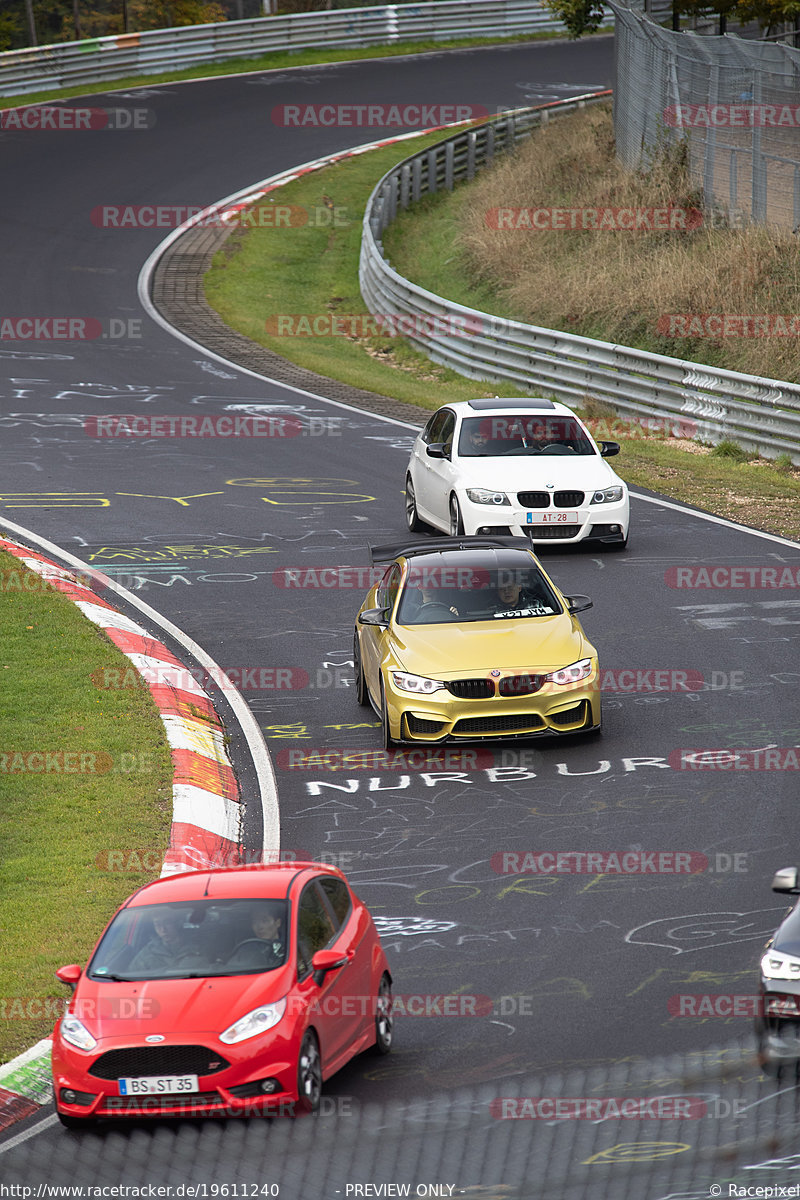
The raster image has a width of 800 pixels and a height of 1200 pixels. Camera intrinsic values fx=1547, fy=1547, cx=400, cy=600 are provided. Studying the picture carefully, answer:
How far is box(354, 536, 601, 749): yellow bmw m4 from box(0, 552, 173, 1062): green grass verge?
208 cm

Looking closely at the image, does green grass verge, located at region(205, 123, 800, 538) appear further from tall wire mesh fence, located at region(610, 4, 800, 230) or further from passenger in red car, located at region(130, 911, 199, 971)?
passenger in red car, located at region(130, 911, 199, 971)

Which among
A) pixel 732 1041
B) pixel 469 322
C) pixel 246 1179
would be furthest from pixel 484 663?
pixel 469 322

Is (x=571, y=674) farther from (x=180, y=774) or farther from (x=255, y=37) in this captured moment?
(x=255, y=37)

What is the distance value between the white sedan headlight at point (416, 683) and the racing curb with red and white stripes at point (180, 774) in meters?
1.36

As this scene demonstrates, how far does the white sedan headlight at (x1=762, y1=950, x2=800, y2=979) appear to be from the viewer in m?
7.17

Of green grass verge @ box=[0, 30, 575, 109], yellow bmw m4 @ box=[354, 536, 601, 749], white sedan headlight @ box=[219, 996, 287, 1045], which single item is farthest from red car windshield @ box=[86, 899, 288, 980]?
green grass verge @ box=[0, 30, 575, 109]

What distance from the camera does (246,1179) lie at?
6.68 m

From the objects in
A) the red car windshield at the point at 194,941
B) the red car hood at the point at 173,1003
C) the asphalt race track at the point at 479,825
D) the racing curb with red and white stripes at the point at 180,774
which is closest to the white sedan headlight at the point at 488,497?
the asphalt race track at the point at 479,825

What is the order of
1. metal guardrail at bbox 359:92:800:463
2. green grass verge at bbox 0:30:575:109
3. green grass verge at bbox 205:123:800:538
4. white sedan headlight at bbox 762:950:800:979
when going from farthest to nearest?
green grass verge at bbox 0:30:575:109, metal guardrail at bbox 359:92:800:463, green grass verge at bbox 205:123:800:538, white sedan headlight at bbox 762:950:800:979

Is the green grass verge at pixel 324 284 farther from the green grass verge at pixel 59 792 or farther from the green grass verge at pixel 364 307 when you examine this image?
the green grass verge at pixel 59 792

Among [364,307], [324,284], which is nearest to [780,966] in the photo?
[364,307]

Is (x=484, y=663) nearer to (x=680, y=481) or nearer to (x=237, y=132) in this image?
(x=680, y=481)

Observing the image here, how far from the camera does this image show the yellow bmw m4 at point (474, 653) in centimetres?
1293

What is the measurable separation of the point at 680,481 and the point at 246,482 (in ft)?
21.9
